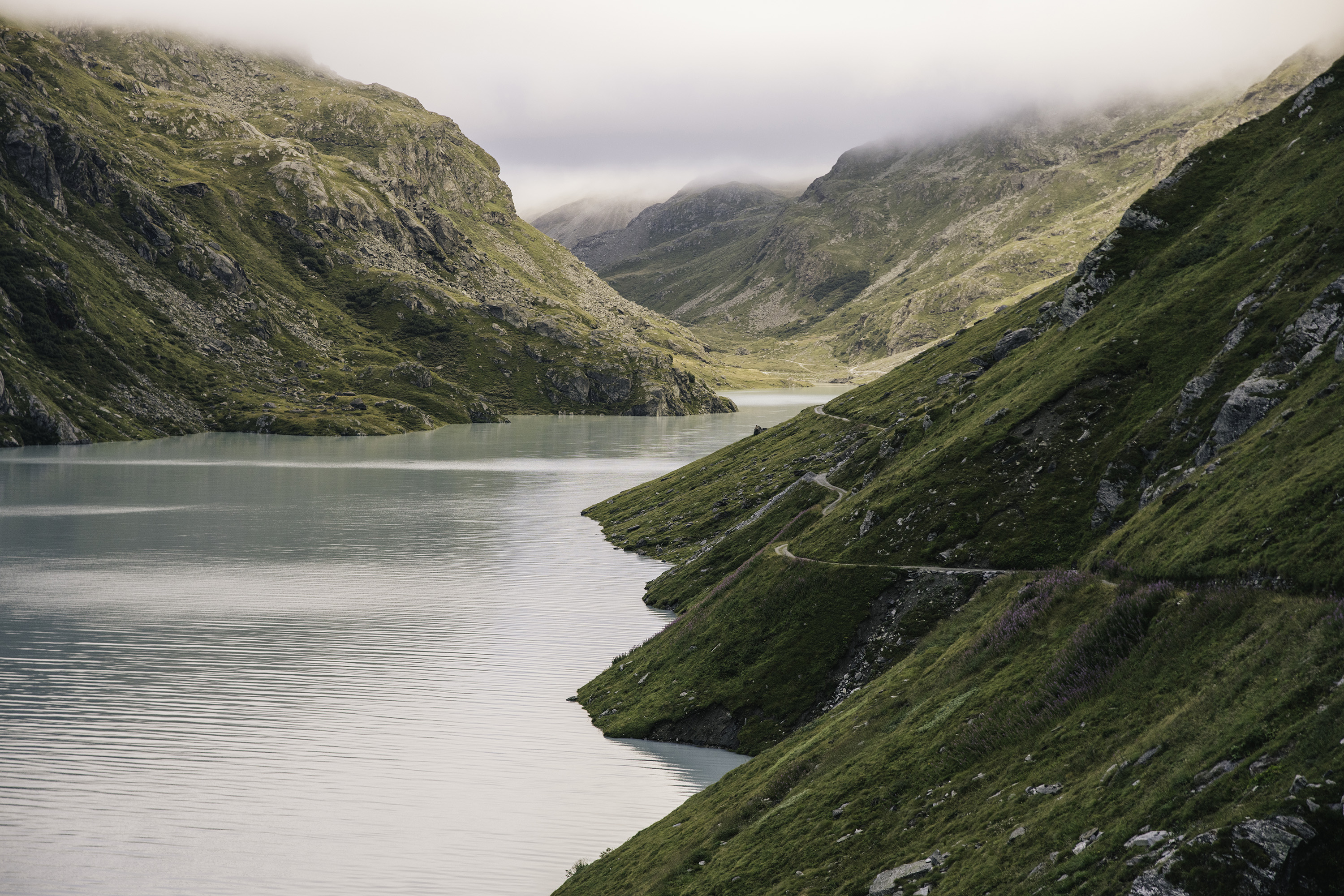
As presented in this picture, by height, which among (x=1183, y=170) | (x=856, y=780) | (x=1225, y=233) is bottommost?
(x=856, y=780)

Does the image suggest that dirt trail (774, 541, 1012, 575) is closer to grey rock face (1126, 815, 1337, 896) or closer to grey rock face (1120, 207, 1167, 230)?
grey rock face (1126, 815, 1337, 896)

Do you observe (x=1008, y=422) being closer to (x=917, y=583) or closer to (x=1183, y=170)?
(x=917, y=583)

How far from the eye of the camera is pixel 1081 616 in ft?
112

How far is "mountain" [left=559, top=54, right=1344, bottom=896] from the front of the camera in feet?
69.2

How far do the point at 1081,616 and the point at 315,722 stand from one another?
53.8 m

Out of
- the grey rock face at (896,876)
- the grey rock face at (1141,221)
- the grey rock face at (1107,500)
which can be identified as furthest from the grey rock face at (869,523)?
the grey rock face at (896,876)

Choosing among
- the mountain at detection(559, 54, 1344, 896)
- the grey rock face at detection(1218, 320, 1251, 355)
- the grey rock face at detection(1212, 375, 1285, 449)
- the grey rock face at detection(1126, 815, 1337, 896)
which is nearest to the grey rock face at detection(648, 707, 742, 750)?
the mountain at detection(559, 54, 1344, 896)

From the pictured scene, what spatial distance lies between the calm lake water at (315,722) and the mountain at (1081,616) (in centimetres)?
699

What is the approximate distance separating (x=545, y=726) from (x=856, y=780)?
3780 centimetres

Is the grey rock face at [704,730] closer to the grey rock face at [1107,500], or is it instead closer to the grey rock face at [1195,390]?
the grey rock face at [1107,500]

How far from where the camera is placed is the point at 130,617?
99.1 meters

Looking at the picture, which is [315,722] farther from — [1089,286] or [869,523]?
[1089,286]

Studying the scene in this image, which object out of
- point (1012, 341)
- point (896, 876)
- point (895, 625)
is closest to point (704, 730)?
point (895, 625)

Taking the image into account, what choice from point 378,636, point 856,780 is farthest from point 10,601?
point 856,780
